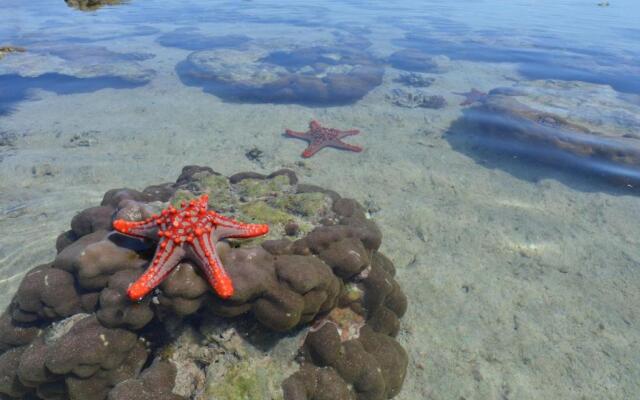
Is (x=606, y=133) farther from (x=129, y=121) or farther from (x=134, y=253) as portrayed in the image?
(x=129, y=121)

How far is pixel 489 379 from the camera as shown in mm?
4961

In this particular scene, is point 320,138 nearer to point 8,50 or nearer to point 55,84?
point 55,84

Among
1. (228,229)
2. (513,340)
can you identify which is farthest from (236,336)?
(513,340)

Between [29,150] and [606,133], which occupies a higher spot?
[606,133]

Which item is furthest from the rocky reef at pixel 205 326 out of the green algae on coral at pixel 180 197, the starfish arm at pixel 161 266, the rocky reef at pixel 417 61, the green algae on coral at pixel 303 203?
the rocky reef at pixel 417 61

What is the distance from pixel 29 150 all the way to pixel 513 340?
40.2 feet

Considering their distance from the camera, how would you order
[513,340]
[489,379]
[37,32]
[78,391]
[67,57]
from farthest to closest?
[37,32] < [67,57] < [513,340] < [489,379] < [78,391]

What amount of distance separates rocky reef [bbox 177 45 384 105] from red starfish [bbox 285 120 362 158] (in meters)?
3.57

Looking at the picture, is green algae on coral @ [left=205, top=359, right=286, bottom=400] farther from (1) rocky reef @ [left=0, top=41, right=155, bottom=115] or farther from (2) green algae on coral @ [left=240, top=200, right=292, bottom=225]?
(1) rocky reef @ [left=0, top=41, right=155, bottom=115]

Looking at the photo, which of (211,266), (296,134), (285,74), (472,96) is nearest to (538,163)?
(472,96)

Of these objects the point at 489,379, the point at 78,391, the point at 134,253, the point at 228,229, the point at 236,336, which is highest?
the point at 228,229

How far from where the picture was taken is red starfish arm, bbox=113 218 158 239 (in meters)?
3.77

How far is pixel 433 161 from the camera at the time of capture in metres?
10.4

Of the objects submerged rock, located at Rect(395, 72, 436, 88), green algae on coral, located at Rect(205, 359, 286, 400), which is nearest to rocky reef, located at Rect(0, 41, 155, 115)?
submerged rock, located at Rect(395, 72, 436, 88)
